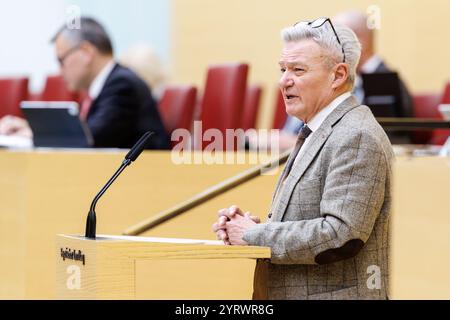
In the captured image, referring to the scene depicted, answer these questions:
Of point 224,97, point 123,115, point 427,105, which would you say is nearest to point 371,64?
point 427,105

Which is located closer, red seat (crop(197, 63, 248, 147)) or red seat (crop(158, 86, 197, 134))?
red seat (crop(197, 63, 248, 147))

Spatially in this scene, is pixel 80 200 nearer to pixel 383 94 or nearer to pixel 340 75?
pixel 383 94

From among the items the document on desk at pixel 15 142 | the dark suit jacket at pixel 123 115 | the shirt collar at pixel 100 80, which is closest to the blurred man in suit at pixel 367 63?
the dark suit jacket at pixel 123 115

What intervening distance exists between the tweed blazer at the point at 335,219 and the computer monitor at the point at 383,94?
7.12 ft

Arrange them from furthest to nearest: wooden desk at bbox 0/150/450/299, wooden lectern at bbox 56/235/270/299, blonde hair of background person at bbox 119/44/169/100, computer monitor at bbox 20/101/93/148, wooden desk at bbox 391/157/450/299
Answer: blonde hair of background person at bbox 119/44/169/100, computer monitor at bbox 20/101/93/148, wooden desk at bbox 0/150/450/299, wooden desk at bbox 391/157/450/299, wooden lectern at bbox 56/235/270/299

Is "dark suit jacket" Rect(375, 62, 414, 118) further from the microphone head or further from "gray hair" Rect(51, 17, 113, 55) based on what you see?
the microphone head

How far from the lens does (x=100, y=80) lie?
195 inches

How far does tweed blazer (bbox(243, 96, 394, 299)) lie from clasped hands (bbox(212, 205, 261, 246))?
43mm

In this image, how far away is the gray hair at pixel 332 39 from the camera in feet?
7.96

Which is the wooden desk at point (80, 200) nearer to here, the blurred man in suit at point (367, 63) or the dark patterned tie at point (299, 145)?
the blurred man in suit at point (367, 63)

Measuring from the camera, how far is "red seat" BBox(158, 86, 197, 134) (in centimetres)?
520

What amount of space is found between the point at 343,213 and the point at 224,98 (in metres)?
2.72

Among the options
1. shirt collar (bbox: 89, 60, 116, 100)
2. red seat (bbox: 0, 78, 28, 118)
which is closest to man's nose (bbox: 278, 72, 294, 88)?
shirt collar (bbox: 89, 60, 116, 100)
